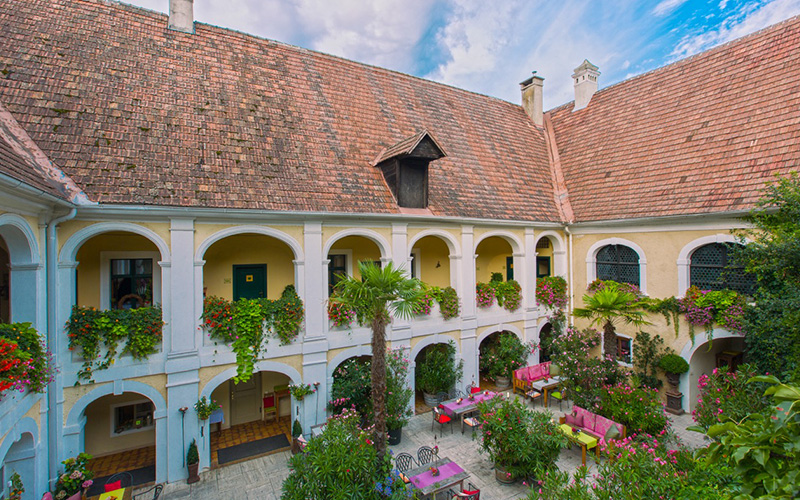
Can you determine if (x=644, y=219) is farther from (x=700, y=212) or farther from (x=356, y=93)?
(x=356, y=93)

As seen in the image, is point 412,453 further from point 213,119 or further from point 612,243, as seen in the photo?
point 213,119

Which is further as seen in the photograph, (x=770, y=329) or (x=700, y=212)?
(x=700, y=212)

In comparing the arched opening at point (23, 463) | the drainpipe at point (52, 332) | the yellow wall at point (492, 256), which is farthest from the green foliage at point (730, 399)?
the drainpipe at point (52, 332)

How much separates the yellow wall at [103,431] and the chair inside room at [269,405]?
3.69 meters

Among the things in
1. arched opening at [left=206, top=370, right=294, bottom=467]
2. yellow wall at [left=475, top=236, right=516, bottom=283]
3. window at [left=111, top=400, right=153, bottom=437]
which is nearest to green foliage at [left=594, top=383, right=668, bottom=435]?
yellow wall at [left=475, top=236, right=516, bottom=283]

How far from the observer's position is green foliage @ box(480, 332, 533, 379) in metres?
15.2

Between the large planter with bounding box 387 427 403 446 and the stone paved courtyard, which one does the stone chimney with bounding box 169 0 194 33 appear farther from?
the large planter with bounding box 387 427 403 446

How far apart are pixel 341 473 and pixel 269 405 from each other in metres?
7.71

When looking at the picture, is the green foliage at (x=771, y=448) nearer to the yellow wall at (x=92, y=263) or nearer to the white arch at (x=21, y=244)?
the white arch at (x=21, y=244)

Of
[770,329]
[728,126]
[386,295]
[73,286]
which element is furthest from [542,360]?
[73,286]

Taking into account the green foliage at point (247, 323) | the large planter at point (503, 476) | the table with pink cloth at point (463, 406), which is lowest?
the large planter at point (503, 476)

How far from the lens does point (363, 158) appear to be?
1391 centimetres

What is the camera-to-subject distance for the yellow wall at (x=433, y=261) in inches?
632

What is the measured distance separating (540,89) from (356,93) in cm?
1085
